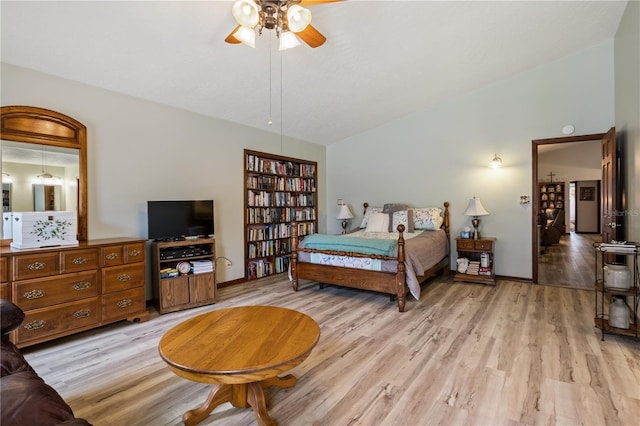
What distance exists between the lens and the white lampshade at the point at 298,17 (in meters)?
2.03

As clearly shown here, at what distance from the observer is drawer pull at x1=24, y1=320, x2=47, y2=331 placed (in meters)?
2.47

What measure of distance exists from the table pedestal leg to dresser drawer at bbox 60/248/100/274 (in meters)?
1.81

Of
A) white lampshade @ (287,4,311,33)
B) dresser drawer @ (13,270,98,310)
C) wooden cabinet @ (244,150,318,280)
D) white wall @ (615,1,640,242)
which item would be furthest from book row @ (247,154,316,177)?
white wall @ (615,1,640,242)

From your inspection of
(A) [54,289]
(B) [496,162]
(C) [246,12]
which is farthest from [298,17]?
(B) [496,162]

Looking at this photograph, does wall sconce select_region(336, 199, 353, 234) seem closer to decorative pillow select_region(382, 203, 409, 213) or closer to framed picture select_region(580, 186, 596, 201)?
decorative pillow select_region(382, 203, 409, 213)

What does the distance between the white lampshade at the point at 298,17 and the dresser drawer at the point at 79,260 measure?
2.59 metres

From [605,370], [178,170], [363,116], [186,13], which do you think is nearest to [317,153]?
[363,116]

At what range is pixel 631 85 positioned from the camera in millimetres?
3229

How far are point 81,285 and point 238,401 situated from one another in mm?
1940

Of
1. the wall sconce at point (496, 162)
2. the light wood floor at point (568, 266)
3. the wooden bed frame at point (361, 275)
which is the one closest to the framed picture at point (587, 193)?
the light wood floor at point (568, 266)

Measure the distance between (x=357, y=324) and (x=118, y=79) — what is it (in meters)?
3.44

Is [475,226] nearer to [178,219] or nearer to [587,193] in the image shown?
[178,219]

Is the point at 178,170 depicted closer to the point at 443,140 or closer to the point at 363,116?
the point at 363,116

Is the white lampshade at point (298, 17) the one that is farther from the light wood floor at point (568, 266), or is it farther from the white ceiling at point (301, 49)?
the light wood floor at point (568, 266)
